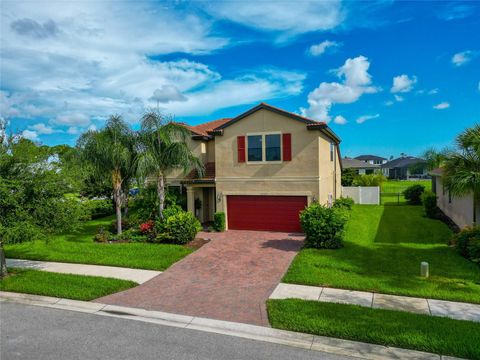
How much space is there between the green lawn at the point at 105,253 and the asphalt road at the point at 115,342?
14.5 ft

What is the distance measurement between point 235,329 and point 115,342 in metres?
2.52

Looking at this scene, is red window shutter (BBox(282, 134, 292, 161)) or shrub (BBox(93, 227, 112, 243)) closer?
shrub (BBox(93, 227, 112, 243))

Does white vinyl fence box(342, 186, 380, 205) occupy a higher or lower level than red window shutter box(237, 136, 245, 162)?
lower

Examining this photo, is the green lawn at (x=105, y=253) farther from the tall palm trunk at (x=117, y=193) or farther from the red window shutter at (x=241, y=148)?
the red window shutter at (x=241, y=148)

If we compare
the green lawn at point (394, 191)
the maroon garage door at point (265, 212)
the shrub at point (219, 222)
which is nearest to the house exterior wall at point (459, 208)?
the maroon garage door at point (265, 212)

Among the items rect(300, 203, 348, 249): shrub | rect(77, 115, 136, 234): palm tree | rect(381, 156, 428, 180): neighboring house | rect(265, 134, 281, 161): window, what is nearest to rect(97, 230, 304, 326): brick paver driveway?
rect(300, 203, 348, 249): shrub

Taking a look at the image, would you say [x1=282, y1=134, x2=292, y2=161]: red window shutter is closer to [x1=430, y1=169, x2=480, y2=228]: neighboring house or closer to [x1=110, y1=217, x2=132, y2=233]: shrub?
[x1=430, y1=169, x2=480, y2=228]: neighboring house

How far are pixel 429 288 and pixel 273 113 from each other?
36.6ft

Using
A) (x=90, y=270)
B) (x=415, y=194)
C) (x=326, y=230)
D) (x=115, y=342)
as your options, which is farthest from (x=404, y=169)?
(x=115, y=342)

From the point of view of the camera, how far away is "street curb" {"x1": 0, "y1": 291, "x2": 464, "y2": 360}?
20.7ft

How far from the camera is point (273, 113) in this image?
17.7 metres

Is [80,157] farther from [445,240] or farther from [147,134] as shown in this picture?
[445,240]

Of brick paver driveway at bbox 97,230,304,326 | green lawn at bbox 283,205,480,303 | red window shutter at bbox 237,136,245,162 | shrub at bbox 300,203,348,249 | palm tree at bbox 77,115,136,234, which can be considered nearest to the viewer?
brick paver driveway at bbox 97,230,304,326

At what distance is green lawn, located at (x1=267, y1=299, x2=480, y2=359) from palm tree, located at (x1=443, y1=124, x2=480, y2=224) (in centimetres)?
747
